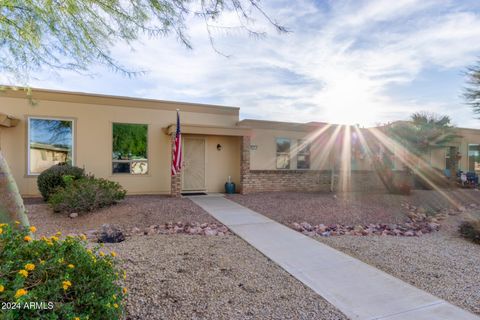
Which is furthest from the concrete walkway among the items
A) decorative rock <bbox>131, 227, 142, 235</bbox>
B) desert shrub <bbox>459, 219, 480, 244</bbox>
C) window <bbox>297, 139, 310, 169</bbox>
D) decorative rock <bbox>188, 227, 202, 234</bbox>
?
window <bbox>297, 139, 310, 169</bbox>

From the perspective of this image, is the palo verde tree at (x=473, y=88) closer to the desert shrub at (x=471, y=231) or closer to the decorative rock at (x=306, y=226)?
the desert shrub at (x=471, y=231)

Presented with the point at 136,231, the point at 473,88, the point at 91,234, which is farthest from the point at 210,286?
the point at 473,88

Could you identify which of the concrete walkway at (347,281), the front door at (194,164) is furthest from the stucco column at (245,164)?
the concrete walkway at (347,281)

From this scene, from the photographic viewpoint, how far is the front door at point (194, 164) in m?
12.3

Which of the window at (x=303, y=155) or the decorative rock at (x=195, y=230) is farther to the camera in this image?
the window at (x=303, y=155)

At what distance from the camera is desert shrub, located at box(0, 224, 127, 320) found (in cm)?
184

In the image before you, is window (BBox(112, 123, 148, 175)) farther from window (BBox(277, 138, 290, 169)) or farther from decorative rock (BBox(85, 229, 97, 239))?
window (BBox(277, 138, 290, 169))

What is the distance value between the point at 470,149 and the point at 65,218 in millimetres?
22450

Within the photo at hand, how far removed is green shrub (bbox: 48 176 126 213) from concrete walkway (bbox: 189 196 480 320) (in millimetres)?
4176

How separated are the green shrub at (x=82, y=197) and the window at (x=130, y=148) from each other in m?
2.93

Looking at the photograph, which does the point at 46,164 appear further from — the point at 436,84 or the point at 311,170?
the point at 436,84

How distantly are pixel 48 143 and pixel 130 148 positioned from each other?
287 cm

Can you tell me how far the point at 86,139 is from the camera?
430 inches

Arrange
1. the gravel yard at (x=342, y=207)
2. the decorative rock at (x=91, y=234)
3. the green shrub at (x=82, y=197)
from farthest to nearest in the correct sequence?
1. the gravel yard at (x=342, y=207)
2. the green shrub at (x=82, y=197)
3. the decorative rock at (x=91, y=234)
